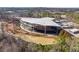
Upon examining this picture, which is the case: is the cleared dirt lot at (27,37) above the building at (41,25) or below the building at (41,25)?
below

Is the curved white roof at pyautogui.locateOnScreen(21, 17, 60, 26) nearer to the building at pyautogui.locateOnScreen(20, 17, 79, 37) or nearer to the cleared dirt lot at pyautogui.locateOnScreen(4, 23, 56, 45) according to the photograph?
the building at pyautogui.locateOnScreen(20, 17, 79, 37)

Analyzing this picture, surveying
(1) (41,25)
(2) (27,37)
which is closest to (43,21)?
(1) (41,25)

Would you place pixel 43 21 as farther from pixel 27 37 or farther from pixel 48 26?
pixel 27 37

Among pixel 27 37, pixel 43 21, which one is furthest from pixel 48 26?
pixel 27 37

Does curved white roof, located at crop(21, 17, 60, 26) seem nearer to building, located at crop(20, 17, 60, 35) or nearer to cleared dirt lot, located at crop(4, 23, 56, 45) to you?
building, located at crop(20, 17, 60, 35)

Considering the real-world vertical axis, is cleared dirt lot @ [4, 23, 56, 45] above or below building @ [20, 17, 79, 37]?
below

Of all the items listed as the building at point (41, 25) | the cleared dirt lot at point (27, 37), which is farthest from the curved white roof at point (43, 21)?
the cleared dirt lot at point (27, 37)

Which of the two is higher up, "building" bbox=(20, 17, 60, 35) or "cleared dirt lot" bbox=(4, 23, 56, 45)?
"building" bbox=(20, 17, 60, 35)

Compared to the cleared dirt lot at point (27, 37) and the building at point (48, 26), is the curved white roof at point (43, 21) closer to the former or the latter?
the building at point (48, 26)

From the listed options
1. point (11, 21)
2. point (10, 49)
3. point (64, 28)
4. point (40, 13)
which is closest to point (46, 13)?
point (40, 13)

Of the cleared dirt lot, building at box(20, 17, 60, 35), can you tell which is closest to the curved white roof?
building at box(20, 17, 60, 35)

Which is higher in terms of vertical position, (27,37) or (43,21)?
(43,21)
